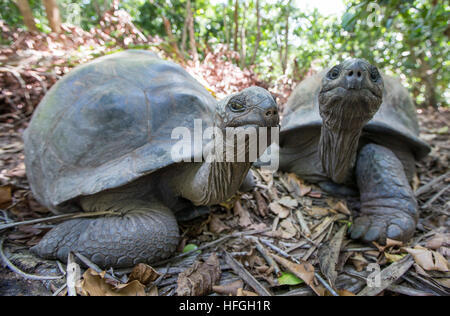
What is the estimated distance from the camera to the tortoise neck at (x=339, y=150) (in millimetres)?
1636

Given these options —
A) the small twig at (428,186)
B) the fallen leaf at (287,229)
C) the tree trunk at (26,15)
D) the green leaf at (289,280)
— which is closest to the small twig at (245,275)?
the green leaf at (289,280)

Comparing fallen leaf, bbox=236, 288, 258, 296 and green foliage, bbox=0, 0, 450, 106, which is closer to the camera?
fallen leaf, bbox=236, 288, 258, 296

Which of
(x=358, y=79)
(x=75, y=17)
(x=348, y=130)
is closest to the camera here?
(x=358, y=79)

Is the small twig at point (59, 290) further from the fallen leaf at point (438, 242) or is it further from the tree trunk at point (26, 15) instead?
the tree trunk at point (26, 15)

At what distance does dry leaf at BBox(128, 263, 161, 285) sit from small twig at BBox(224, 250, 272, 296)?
1.33 ft

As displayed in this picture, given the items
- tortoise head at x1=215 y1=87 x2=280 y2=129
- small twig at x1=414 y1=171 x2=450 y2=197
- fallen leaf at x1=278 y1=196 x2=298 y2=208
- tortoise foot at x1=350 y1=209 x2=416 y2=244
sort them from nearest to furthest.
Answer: tortoise head at x1=215 y1=87 x2=280 y2=129
tortoise foot at x1=350 y1=209 x2=416 y2=244
fallen leaf at x1=278 y1=196 x2=298 y2=208
small twig at x1=414 y1=171 x2=450 y2=197

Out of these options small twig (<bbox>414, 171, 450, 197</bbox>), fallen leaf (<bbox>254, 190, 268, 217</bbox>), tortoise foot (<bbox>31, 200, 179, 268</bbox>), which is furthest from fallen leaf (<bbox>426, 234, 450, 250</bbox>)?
tortoise foot (<bbox>31, 200, 179, 268</bbox>)

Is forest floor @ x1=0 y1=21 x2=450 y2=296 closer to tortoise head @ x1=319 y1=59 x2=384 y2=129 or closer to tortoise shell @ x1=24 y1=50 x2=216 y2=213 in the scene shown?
tortoise shell @ x1=24 y1=50 x2=216 y2=213

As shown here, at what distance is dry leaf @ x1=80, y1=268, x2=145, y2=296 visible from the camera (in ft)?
3.84

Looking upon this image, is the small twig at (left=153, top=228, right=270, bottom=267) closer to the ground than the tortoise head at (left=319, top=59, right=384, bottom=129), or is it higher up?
closer to the ground
